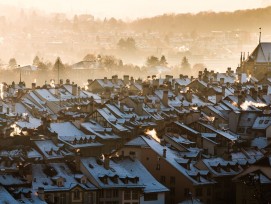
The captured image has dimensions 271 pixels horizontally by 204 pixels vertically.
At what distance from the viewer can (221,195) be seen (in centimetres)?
10038

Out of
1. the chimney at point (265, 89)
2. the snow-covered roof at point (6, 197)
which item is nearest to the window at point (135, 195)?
the snow-covered roof at point (6, 197)

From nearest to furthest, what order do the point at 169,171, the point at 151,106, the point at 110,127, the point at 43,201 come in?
the point at 43,201 → the point at 169,171 → the point at 110,127 → the point at 151,106

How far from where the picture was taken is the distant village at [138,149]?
88.5 metres

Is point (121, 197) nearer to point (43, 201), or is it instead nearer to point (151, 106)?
point (43, 201)

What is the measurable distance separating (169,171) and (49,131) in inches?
515

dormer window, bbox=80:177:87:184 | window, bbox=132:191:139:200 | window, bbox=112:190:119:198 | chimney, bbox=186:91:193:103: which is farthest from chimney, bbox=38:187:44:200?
chimney, bbox=186:91:193:103

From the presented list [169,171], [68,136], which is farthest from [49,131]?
[169,171]

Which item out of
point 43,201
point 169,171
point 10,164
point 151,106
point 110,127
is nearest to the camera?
point 43,201

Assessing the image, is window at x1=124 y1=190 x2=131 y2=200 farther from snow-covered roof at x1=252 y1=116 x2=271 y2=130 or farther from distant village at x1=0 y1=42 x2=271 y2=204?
snow-covered roof at x1=252 y1=116 x2=271 y2=130

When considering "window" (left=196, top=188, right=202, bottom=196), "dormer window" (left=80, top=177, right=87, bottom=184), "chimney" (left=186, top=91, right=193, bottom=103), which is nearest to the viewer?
"dormer window" (left=80, top=177, right=87, bottom=184)

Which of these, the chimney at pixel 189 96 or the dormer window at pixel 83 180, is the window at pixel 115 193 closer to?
the dormer window at pixel 83 180

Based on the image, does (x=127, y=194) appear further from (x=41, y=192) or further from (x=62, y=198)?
(x=41, y=192)

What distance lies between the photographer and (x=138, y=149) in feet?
338

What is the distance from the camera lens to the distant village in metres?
88.5
